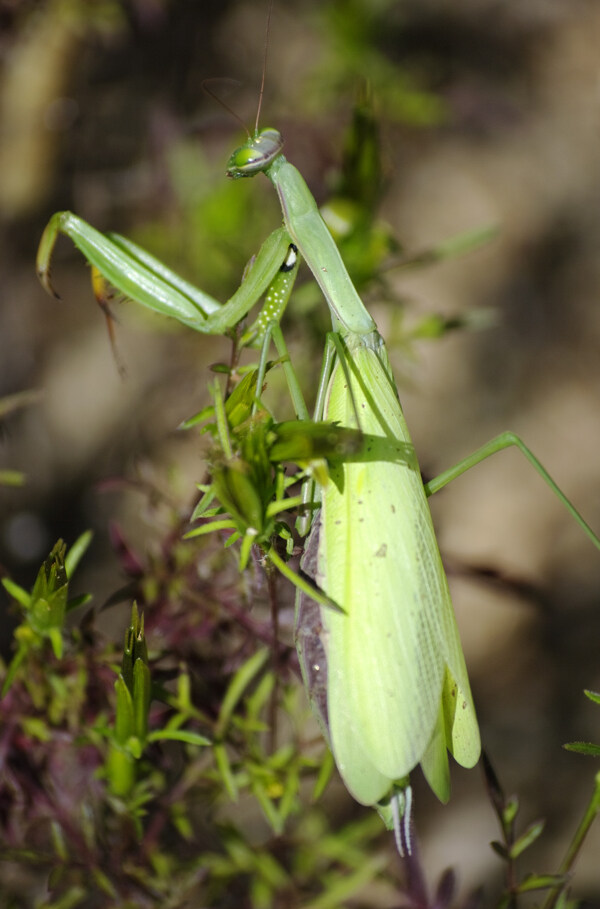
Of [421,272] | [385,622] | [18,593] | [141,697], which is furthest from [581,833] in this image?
[421,272]

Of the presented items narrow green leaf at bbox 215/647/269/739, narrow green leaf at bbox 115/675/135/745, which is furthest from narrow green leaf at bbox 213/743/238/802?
narrow green leaf at bbox 115/675/135/745

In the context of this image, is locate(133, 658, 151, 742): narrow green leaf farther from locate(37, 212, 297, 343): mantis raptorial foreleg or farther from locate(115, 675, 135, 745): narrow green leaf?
locate(37, 212, 297, 343): mantis raptorial foreleg

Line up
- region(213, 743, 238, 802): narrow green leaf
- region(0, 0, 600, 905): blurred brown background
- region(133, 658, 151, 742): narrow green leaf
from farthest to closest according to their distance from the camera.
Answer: region(0, 0, 600, 905): blurred brown background, region(213, 743, 238, 802): narrow green leaf, region(133, 658, 151, 742): narrow green leaf

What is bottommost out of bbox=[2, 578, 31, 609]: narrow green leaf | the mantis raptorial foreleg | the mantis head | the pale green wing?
the pale green wing

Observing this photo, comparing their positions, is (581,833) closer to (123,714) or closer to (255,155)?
(123,714)

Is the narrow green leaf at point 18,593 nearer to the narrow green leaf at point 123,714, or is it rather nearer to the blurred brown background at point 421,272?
the narrow green leaf at point 123,714

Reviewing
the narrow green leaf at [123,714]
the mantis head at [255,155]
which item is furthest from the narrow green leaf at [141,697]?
the mantis head at [255,155]

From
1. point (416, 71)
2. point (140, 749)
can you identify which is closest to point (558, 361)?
point (416, 71)
